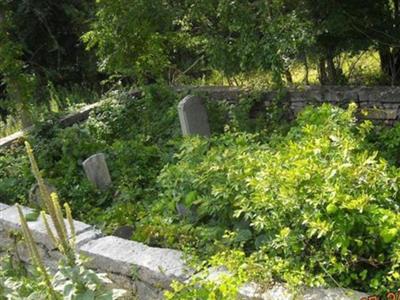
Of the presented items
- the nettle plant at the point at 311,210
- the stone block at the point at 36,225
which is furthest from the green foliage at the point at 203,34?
the stone block at the point at 36,225

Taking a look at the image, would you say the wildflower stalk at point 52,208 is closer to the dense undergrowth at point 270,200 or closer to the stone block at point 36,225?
the dense undergrowth at point 270,200

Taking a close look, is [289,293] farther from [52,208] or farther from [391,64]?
[391,64]

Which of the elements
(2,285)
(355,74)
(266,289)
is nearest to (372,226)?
(266,289)

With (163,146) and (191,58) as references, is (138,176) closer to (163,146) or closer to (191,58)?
(163,146)

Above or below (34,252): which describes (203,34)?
above

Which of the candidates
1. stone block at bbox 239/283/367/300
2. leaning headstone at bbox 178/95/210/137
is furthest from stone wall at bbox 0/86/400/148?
stone block at bbox 239/283/367/300

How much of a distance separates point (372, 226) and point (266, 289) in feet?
1.98

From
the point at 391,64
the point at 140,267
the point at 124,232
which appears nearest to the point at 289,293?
the point at 140,267

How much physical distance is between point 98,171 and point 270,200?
262 centimetres

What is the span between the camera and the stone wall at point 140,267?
9.10 feet

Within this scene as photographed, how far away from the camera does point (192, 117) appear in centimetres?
538

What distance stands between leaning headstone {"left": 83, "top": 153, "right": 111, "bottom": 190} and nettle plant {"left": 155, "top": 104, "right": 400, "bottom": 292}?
1.71 m

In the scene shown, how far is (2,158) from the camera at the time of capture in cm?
623

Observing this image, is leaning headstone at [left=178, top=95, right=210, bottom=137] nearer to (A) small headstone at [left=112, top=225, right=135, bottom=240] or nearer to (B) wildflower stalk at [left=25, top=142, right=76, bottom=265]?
(A) small headstone at [left=112, top=225, right=135, bottom=240]
